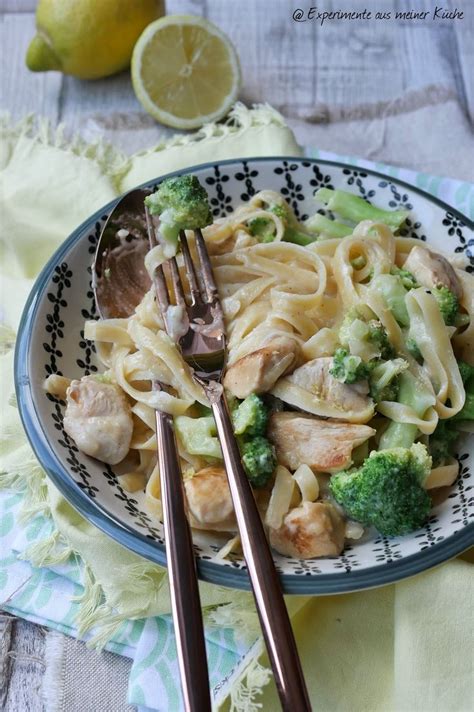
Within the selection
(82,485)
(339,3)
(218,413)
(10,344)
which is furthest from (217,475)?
(339,3)

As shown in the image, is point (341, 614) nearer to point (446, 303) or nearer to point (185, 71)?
point (446, 303)

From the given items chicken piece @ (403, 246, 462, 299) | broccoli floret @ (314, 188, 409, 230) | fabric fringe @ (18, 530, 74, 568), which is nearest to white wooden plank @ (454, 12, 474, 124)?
broccoli floret @ (314, 188, 409, 230)

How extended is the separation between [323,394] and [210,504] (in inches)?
28.0

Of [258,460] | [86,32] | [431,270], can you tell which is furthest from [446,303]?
[86,32]

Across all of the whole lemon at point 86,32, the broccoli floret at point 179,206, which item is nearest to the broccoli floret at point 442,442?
the broccoli floret at point 179,206

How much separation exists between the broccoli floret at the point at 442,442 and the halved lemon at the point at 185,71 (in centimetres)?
295

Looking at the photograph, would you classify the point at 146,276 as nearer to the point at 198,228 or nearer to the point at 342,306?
the point at 198,228

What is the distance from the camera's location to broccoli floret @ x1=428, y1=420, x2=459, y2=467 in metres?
3.37

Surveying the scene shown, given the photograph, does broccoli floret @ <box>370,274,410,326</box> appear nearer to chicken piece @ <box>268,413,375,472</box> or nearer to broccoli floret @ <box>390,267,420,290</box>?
broccoli floret @ <box>390,267,420,290</box>

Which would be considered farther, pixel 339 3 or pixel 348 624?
pixel 339 3

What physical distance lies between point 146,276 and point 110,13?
2463 millimetres

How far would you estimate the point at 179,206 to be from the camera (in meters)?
3.68

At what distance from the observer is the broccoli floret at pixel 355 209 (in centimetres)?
407

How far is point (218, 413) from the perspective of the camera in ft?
10.6
